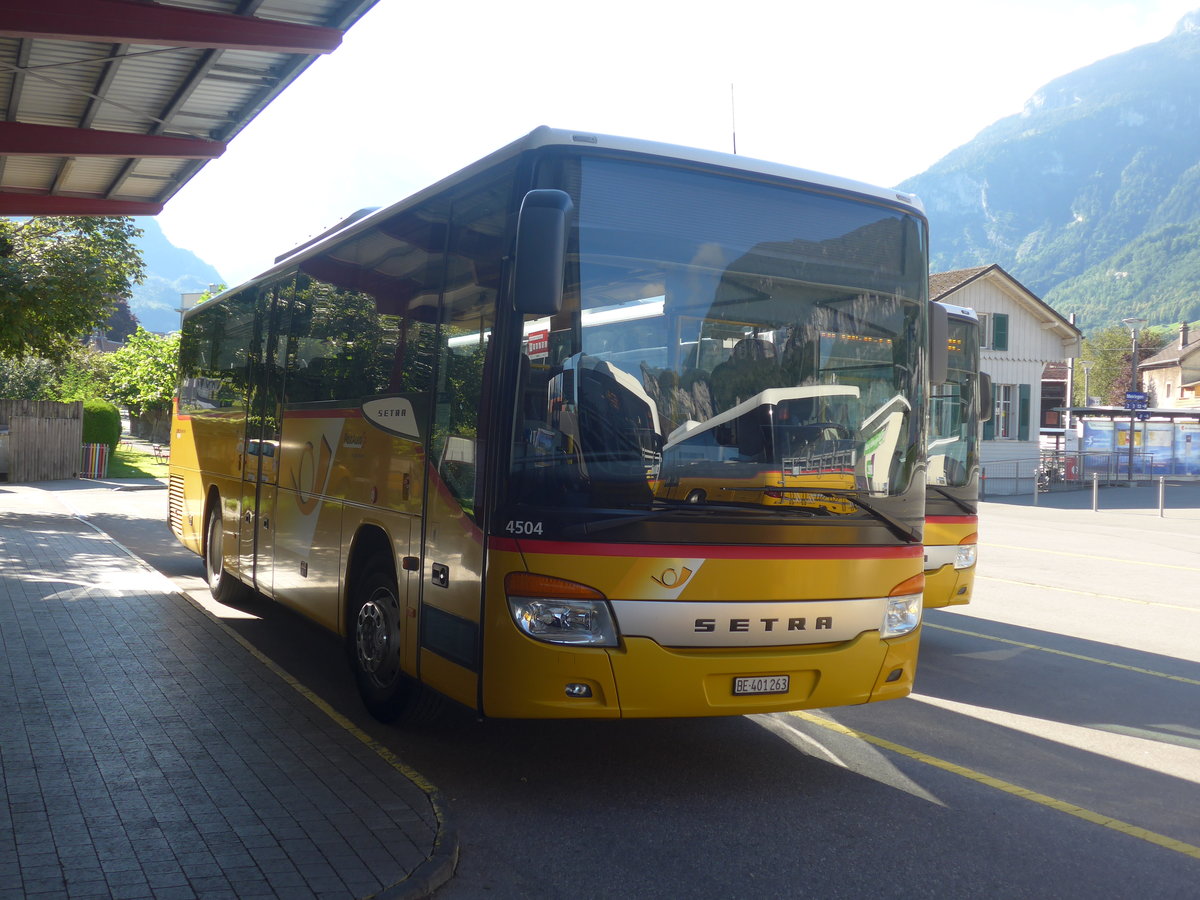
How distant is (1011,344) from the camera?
4384 cm

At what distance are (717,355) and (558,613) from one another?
4.53 ft

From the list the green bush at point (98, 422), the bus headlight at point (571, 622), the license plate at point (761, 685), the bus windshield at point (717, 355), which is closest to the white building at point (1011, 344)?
the green bush at point (98, 422)

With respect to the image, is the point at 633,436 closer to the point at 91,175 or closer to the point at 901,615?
the point at 901,615

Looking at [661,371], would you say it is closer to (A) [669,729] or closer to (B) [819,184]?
(B) [819,184]

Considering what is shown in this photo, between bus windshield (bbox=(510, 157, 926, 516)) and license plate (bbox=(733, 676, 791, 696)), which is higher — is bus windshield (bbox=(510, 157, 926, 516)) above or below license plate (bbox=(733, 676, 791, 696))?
above

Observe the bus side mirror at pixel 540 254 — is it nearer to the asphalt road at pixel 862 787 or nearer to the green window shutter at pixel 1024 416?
the asphalt road at pixel 862 787

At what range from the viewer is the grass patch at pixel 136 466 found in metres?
36.4

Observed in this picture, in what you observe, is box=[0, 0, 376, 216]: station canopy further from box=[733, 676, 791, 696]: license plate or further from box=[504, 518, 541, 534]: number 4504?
box=[733, 676, 791, 696]: license plate

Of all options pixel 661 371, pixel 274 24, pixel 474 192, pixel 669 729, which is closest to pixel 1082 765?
pixel 669 729

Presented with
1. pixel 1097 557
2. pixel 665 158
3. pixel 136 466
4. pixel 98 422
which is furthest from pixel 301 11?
pixel 136 466

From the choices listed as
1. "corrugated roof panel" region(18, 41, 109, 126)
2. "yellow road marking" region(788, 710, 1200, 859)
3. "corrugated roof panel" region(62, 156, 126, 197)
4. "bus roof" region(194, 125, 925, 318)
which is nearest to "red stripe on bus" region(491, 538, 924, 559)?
"yellow road marking" region(788, 710, 1200, 859)

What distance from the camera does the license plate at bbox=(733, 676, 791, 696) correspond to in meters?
5.40

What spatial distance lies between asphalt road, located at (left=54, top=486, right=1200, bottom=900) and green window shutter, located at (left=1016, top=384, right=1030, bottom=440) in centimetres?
3447

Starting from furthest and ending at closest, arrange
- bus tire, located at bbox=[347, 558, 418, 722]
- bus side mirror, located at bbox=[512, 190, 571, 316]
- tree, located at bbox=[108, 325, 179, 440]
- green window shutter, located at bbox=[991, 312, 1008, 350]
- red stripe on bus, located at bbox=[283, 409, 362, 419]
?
1. tree, located at bbox=[108, 325, 179, 440]
2. green window shutter, located at bbox=[991, 312, 1008, 350]
3. red stripe on bus, located at bbox=[283, 409, 362, 419]
4. bus tire, located at bbox=[347, 558, 418, 722]
5. bus side mirror, located at bbox=[512, 190, 571, 316]
